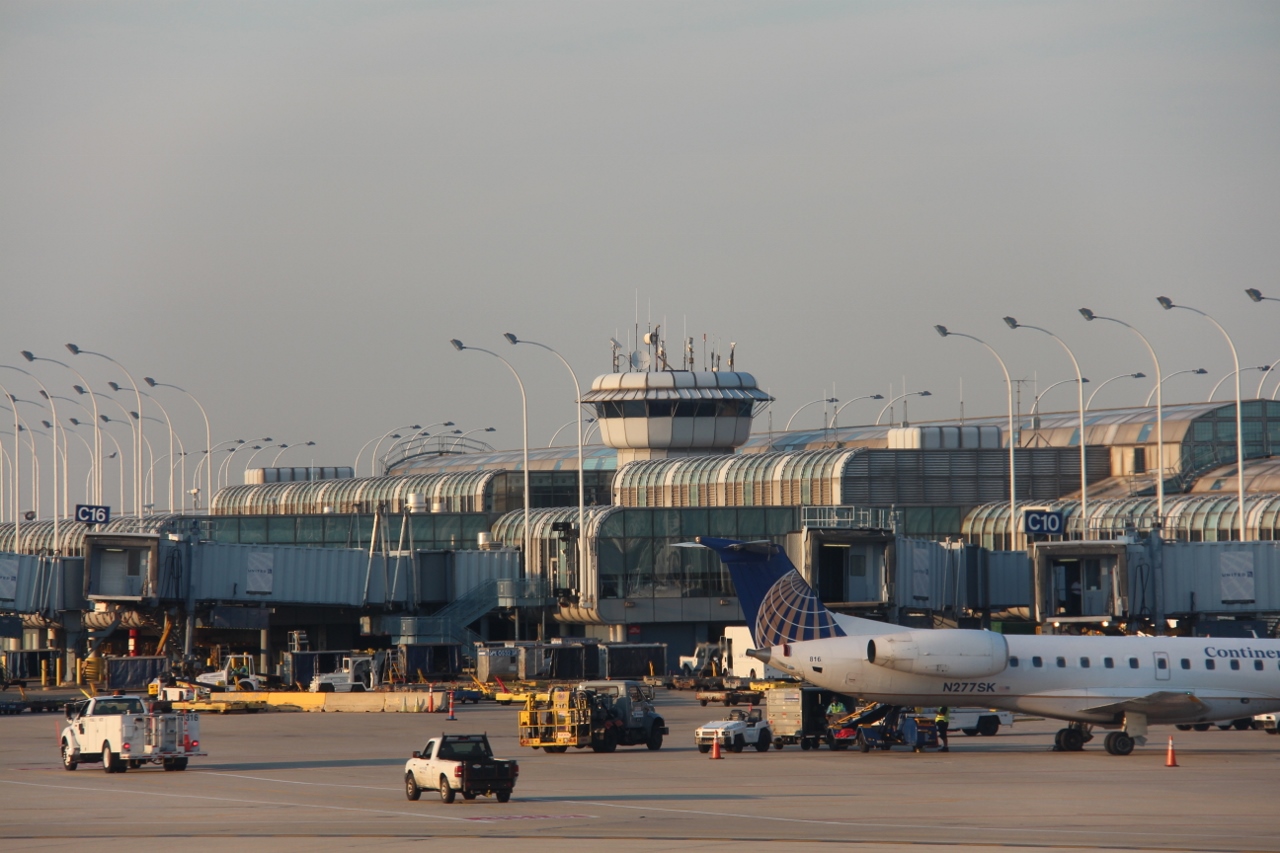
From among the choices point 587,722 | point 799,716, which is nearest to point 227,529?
point 587,722

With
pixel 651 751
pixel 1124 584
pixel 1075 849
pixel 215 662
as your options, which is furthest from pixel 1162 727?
pixel 215 662

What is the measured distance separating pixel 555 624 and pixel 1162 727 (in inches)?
2019

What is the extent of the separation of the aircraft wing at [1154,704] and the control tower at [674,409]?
85360mm

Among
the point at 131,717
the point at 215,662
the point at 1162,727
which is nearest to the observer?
the point at 131,717

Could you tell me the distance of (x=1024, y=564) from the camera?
90.4m

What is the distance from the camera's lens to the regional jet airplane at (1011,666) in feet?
169

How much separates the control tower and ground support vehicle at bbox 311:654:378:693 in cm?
5000

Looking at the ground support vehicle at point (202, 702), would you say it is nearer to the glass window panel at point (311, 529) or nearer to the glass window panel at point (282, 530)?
the glass window panel at point (311, 529)

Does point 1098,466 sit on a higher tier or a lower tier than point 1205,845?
higher

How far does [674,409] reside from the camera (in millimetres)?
137750

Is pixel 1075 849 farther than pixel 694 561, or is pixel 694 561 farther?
pixel 694 561

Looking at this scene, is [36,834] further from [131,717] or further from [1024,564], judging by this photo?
[1024,564]

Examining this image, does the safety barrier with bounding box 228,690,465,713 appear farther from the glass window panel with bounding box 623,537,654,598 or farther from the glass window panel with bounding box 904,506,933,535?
the glass window panel with bounding box 904,506,933,535

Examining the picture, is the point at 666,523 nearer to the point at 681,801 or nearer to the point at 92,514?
the point at 92,514
